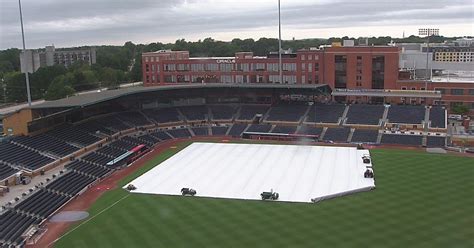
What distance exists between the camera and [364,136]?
66.9 m

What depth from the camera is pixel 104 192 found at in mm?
45750

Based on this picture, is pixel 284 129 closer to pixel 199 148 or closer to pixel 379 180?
pixel 199 148

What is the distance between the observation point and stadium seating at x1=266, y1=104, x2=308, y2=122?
75.7 m

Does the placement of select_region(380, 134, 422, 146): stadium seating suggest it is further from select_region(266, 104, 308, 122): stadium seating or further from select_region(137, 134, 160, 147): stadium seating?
select_region(137, 134, 160, 147): stadium seating

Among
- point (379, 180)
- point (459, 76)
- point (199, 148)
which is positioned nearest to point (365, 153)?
point (379, 180)

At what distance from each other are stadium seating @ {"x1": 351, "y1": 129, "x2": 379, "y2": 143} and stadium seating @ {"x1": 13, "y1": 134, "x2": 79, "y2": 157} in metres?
40.0

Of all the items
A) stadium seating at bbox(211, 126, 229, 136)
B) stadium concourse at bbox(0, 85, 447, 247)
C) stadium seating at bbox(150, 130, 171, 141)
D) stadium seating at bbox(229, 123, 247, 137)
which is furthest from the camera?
stadium seating at bbox(211, 126, 229, 136)

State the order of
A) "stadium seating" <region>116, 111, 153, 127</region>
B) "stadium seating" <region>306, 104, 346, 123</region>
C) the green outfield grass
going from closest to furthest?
the green outfield grass
"stadium seating" <region>116, 111, 153, 127</region>
"stadium seating" <region>306, 104, 346, 123</region>

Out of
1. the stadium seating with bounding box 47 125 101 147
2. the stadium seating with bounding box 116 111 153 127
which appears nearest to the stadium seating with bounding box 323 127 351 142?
the stadium seating with bounding box 116 111 153 127

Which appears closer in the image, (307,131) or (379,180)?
(379,180)

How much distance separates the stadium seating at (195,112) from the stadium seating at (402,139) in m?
31.3

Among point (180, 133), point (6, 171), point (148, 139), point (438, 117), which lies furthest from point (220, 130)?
point (6, 171)

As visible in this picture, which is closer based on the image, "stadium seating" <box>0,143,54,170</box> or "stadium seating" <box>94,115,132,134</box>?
"stadium seating" <box>0,143,54,170</box>

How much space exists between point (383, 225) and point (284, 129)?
3924 centimetres
